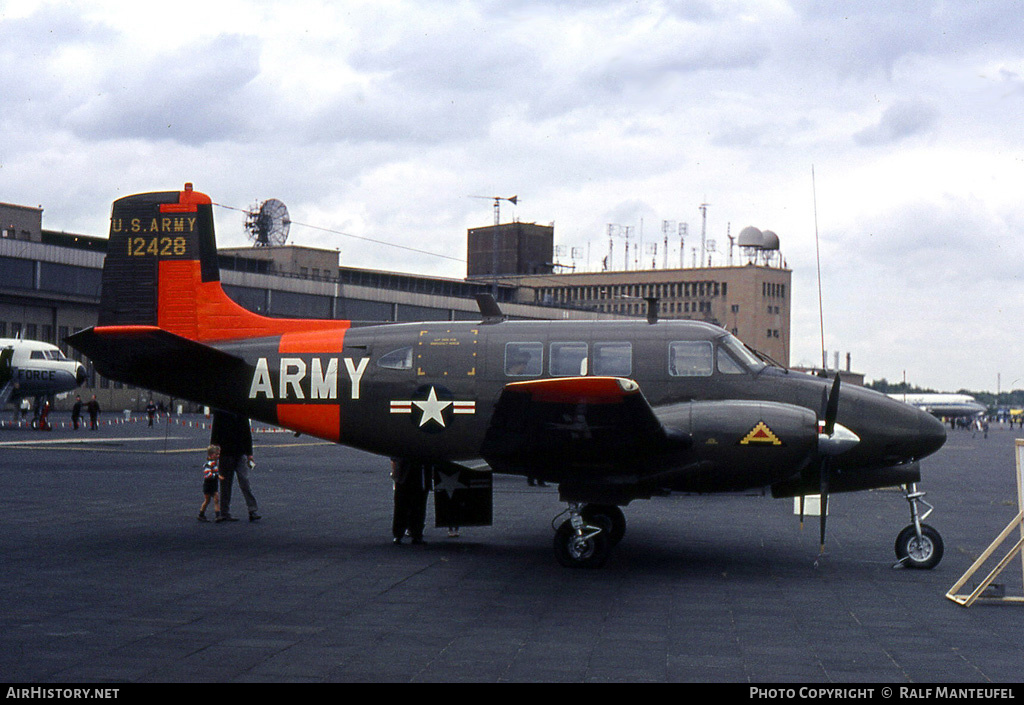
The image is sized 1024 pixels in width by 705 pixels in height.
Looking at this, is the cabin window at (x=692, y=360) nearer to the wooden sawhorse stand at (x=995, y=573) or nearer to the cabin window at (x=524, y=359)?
the cabin window at (x=524, y=359)

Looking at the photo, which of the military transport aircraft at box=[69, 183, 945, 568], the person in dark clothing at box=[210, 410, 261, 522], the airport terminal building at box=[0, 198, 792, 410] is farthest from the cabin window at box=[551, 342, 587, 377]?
the airport terminal building at box=[0, 198, 792, 410]

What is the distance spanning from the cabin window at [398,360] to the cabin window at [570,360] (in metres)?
2.46

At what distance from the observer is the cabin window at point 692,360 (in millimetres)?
15359

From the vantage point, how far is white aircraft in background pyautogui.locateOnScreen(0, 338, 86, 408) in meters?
52.0

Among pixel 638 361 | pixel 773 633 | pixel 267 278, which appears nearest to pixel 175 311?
pixel 638 361

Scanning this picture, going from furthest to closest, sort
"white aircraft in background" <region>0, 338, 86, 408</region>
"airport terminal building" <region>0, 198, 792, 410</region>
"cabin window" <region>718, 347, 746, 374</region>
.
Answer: "airport terminal building" <region>0, 198, 792, 410</region> < "white aircraft in background" <region>0, 338, 86, 408</region> < "cabin window" <region>718, 347, 746, 374</region>

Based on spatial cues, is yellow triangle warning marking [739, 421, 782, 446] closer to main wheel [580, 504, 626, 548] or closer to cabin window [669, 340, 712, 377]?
cabin window [669, 340, 712, 377]

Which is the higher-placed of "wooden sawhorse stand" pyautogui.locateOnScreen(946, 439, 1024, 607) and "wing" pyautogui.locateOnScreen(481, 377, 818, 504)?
"wing" pyautogui.locateOnScreen(481, 377, 818, 504)

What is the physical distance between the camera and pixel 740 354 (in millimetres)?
→ 15469

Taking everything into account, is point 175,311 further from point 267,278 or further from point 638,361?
point 267,278

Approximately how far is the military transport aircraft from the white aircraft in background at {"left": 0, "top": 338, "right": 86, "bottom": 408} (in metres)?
38.2

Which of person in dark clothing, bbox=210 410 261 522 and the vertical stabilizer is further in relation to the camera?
person in dark clothing, bbox=210 410 261 522

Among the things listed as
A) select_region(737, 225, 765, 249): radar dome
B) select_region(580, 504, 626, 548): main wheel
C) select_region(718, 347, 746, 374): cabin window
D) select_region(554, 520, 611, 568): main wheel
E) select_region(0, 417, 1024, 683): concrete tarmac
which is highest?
select_region(737, 225, 765, 249): radar dome

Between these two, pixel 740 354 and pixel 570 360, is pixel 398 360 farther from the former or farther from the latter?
pixel 740 354
